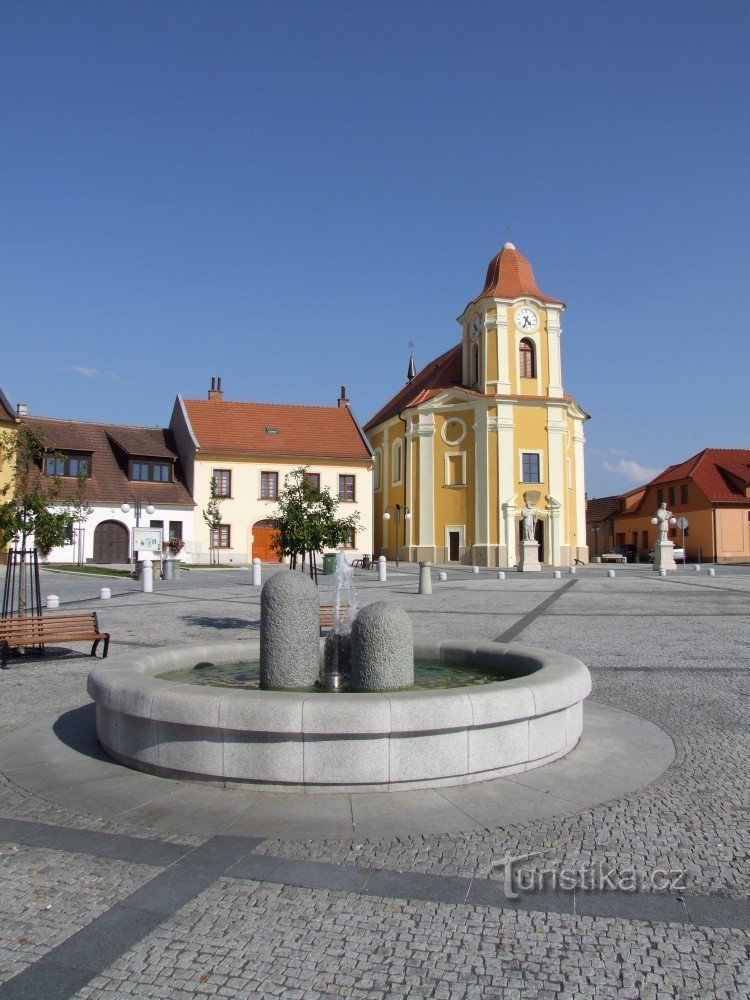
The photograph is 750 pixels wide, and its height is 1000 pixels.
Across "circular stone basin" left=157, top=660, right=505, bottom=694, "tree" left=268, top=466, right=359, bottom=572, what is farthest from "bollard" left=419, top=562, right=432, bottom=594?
"circular stone basin" left=157, top=660, right=505, bottom=694

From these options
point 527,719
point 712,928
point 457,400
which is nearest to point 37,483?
point 527,719

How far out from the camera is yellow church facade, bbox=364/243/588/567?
4688 cm

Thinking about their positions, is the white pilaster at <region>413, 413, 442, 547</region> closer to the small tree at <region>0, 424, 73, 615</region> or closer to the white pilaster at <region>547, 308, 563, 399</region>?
the white pilaster at <region>547, 308, 563, 399</region>

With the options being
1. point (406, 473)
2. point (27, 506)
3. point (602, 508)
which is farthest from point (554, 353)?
point (27, 506)

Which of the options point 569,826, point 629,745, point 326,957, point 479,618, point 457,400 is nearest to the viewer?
point 326,957

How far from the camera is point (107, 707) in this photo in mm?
6074

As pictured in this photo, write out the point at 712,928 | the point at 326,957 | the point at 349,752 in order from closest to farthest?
the point at 326,957 < the point at 712,928 < the point at 349,752

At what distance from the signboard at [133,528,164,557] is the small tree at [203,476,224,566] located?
12.8 m

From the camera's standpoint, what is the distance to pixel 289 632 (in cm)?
693

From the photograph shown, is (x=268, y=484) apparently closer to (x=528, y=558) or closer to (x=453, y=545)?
(x=453, y=545)

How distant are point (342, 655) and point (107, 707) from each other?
2.40 metres

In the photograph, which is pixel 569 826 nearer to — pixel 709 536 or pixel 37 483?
pixel 37 483

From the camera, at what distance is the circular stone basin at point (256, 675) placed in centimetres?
759

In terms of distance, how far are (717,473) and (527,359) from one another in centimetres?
2184
